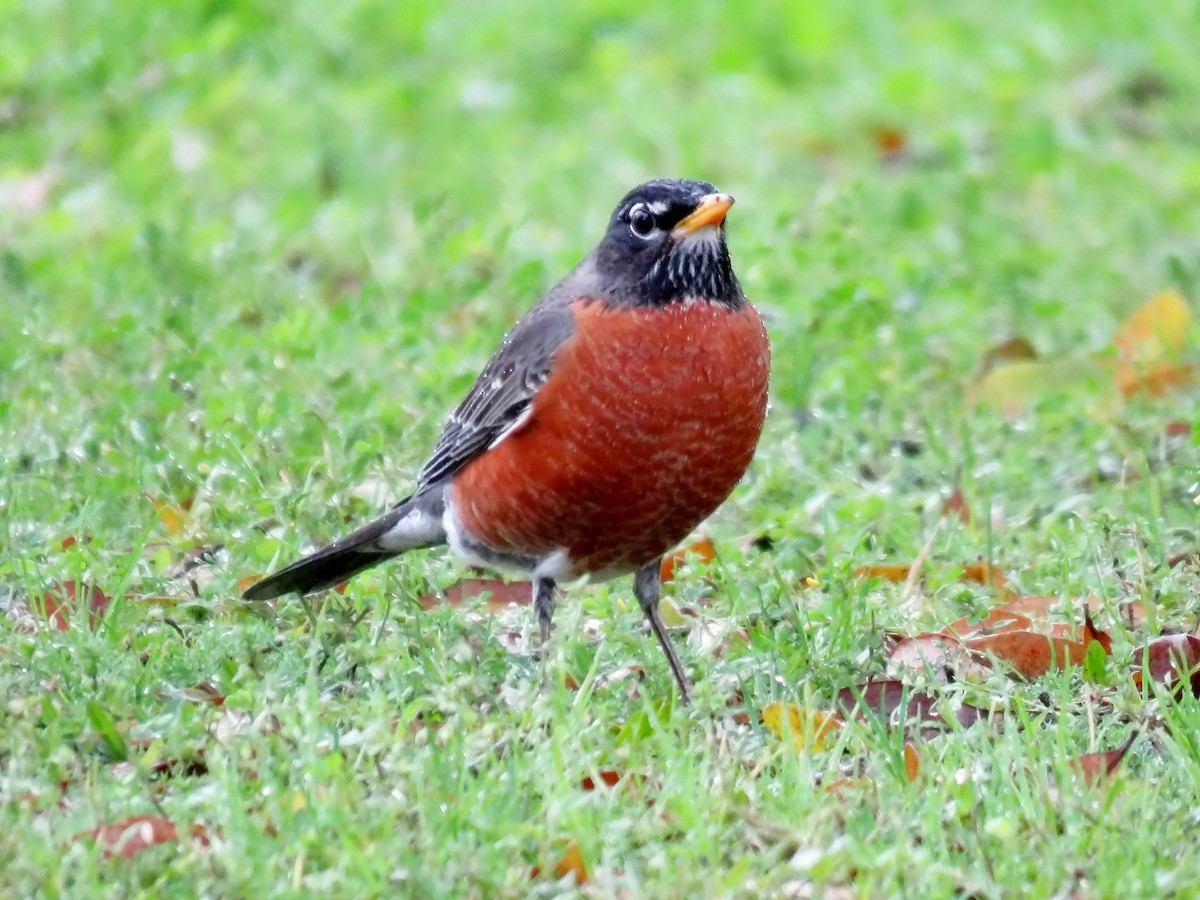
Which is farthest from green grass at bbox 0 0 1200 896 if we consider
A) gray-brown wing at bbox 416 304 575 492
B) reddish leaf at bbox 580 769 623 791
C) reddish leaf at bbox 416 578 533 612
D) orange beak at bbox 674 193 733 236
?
orange beak at bbox 674 193 733 236

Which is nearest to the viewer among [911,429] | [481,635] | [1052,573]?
[481,635]

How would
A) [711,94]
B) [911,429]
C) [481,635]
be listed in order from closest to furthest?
[481,635], [911,429], [711,94]

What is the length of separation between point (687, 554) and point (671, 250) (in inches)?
38.4

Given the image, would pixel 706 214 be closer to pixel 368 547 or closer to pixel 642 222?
pixel 642 222

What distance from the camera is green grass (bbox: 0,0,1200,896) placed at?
378 cm

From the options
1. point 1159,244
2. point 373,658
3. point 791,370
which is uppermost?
point 373,658

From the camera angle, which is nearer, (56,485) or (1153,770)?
(1153,770)

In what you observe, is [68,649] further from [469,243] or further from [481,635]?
[469,243]

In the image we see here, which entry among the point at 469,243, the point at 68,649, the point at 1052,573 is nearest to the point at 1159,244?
the point at 469,243

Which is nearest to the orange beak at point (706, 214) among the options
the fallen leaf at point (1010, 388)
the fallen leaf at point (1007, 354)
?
the fallen leaf at point (1010, 388)

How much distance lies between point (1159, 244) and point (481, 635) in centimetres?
480

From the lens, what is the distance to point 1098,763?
410 cm

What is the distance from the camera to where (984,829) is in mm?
3809

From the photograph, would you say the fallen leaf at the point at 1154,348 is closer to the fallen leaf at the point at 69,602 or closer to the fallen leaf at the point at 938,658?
the fallen leaf at the point at 938,658
